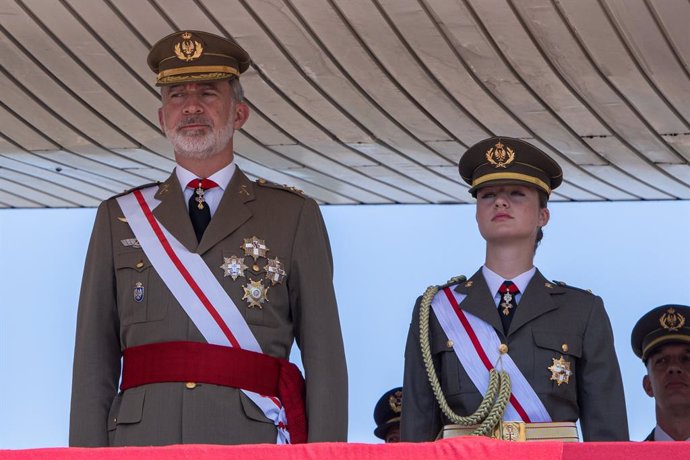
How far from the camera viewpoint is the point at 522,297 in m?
5.00

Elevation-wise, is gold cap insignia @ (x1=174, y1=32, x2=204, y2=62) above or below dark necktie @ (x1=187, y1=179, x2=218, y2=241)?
above

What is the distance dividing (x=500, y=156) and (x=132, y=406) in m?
1.60

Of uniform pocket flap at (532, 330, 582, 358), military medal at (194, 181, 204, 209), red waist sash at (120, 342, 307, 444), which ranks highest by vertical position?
military medal at (194, 181, 204, 209)

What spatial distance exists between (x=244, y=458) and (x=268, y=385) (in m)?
1.00

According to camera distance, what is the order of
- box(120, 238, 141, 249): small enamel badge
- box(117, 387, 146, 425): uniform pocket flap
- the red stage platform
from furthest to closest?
box(120, 238, 141, 249): small enamel badge
box(117, 387, 146, 425): uniform pocket flap
the red stage platform

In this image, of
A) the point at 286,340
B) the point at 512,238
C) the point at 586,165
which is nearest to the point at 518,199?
the point at 512,238

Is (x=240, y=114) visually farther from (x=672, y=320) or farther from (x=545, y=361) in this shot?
(x=672, y=320)

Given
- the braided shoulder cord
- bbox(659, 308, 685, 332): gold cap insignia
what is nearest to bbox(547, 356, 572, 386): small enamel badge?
the braided shoulder cord

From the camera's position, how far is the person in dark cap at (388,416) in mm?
7824

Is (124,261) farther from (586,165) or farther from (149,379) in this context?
(586,165)

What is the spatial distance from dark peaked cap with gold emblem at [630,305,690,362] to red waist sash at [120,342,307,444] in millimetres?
3057

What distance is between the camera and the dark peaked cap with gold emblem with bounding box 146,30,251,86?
4.61 meters

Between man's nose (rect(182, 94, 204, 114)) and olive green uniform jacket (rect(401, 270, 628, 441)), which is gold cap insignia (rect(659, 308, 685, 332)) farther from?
man's nose (rect(182, 94, 204, 114))

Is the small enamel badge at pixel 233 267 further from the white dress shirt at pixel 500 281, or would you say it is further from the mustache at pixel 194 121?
the white dress shirt at pixel 500 281
